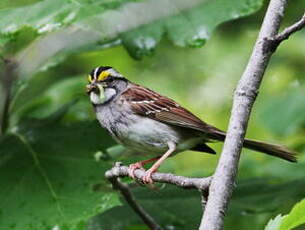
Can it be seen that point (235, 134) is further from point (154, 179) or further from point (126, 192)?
point (126, 192)

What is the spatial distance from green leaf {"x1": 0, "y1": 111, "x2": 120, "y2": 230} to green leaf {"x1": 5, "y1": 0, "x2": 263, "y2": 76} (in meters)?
0.38

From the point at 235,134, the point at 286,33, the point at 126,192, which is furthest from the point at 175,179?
the point at 126,192

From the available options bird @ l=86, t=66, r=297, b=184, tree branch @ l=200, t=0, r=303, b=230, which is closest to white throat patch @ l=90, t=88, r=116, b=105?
bird @ l=86, t=66, r=297, b=184

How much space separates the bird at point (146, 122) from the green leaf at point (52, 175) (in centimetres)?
13

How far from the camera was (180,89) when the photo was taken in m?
7.89

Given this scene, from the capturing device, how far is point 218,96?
24.5 feet

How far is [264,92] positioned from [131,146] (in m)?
3.59

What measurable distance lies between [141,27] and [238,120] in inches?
72.2

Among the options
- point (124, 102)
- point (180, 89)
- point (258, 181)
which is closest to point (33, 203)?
point (124, 102)

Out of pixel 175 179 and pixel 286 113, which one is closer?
pixel 175 179

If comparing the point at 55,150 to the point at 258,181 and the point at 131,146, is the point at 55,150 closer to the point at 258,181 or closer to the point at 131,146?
the point at 131,146

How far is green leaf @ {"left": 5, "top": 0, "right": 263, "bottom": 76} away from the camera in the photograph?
13.1 ft

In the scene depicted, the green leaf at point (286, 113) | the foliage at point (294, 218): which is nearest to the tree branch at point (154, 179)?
the foliage at point (294, 218)

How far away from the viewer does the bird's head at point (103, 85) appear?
448 cm
